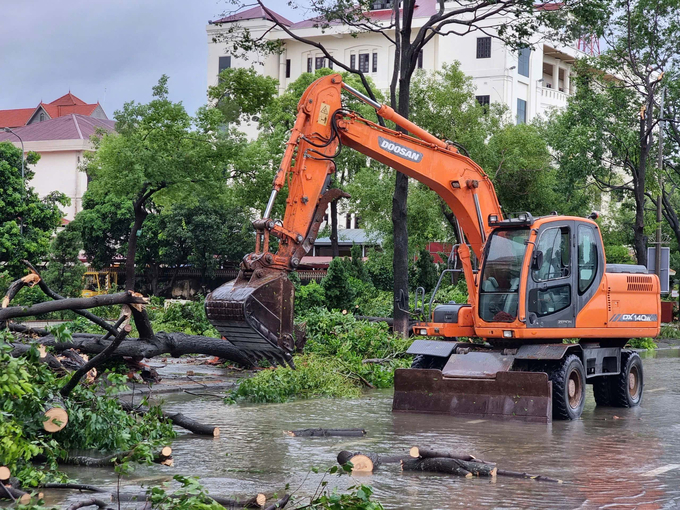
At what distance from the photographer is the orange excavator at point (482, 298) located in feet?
44.8

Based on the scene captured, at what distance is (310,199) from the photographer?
15102 millimetres

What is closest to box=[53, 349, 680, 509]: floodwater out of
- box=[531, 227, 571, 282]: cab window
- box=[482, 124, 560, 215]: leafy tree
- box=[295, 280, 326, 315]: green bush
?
box=[531, 227, 571, 282]: cab window

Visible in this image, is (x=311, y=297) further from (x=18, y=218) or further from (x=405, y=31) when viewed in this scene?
(x=18, y=218)

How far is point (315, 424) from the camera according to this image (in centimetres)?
1238

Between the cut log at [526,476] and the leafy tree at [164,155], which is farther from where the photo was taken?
the leafy tree at [164,155]

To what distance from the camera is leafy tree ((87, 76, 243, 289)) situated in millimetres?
34219

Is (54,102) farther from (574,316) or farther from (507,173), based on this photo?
(574,316)

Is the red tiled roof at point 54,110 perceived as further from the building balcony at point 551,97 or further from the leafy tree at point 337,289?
the leafy tree at point 337,289

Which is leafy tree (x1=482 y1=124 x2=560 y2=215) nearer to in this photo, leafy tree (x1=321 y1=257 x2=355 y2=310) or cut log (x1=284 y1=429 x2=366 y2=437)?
leafy tree (x1=321 y1=257 x2=355 y2=310)

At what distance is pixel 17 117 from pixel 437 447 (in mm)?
95846

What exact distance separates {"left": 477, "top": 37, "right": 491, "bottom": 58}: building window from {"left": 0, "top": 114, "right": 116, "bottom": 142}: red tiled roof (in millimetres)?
30207

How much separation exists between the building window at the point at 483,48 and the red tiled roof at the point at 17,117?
5076cm

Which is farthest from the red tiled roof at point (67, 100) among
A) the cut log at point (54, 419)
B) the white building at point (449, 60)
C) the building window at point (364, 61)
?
the cut log at point (54, 419)

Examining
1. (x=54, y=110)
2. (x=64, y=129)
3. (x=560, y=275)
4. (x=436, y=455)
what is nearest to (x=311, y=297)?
(x=560, y=275)
